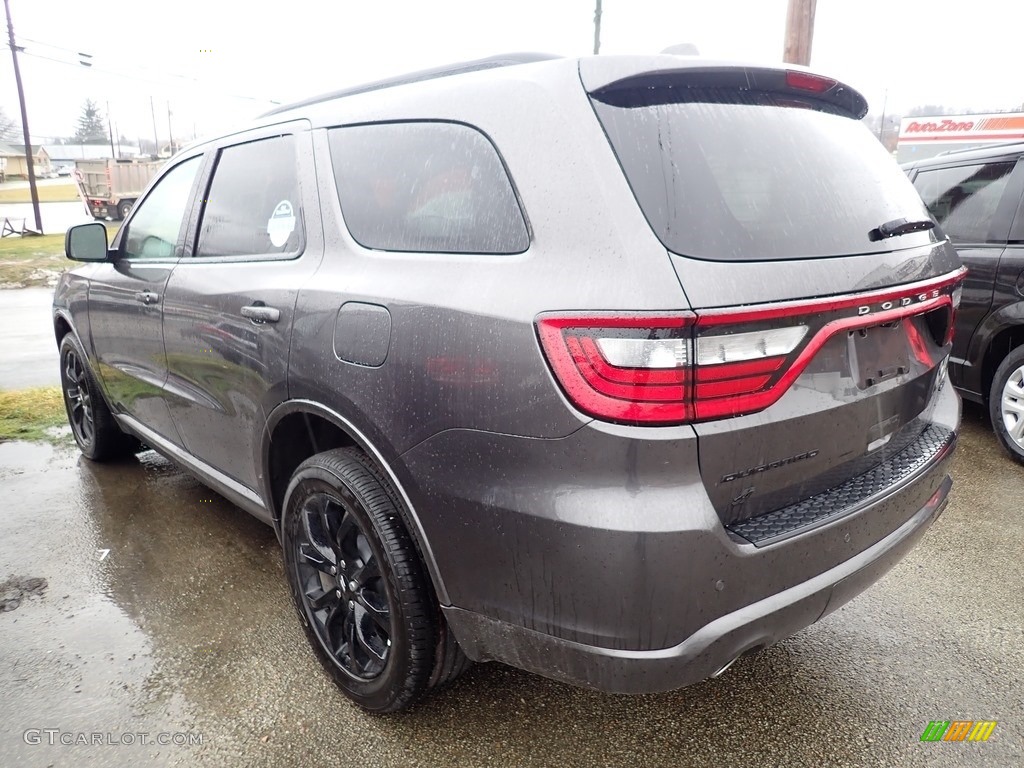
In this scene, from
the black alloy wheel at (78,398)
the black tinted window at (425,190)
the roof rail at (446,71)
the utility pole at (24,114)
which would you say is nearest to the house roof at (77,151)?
the utility pole at (24,114)

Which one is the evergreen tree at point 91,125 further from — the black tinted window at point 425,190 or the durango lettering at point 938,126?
the black tinted window at point 425,190

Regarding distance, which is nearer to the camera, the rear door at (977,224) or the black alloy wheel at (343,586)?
the black alloy wheel at (343,586)

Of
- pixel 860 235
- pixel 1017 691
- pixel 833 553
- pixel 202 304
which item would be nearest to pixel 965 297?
pixel 1017 691

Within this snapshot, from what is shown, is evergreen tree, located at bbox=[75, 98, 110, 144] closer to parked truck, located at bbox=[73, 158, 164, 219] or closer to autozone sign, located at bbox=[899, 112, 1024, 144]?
parked truck, located at bbox=[73, 158, 164, 219]

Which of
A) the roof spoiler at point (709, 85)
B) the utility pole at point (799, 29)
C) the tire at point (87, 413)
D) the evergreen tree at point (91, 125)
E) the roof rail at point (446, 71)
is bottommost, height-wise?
the tire at point (87, 413)

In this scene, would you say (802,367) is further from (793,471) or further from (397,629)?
(397,629)

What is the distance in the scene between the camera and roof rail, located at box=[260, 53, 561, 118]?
1.99 metres

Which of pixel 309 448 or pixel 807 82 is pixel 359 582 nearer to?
pixel 309 448

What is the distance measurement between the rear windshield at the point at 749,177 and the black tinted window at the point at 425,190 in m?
0.32

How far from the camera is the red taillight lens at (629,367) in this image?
1.48m

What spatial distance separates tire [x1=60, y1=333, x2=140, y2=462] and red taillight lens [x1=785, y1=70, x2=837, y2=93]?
3.81 m

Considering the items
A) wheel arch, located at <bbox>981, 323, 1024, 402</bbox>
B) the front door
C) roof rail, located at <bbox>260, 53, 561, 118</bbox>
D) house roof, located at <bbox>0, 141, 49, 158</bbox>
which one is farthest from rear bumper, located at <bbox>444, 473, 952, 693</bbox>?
house roof, located at <bbox>0, 141, 49, 158</bbox>

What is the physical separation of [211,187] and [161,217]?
0.58 meters

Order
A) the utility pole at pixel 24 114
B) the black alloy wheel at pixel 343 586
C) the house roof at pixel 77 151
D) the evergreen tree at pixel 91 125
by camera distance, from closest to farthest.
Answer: the black alloy wheel at pixel 343 586
the utility pole at pixel 24 114
the house roof at pixel 77 151
the evergreen tree at pixel 91 125
